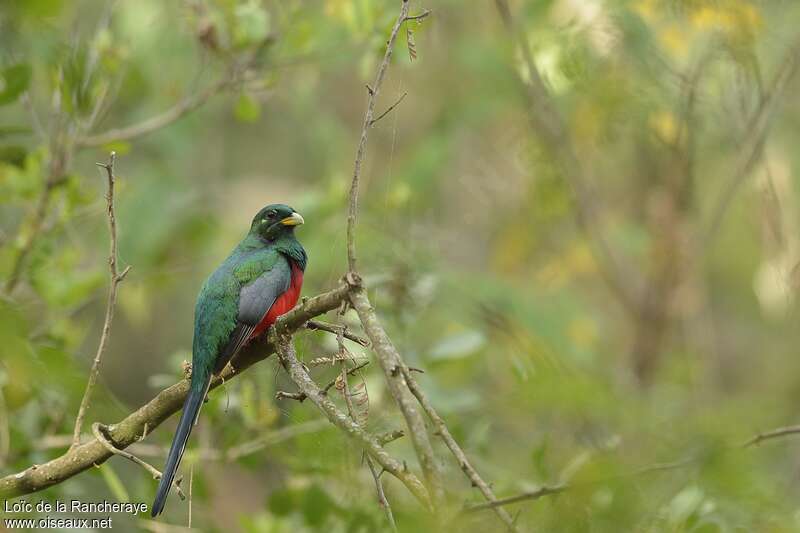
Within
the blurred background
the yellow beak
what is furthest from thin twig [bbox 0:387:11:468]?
the yellow beak

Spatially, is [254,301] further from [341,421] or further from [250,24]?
[341,421]

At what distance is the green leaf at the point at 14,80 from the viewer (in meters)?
3.30

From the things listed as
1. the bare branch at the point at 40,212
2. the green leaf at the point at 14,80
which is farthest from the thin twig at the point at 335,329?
the bare branch at the point at 40,212

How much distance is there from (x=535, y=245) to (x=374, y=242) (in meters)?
3.36

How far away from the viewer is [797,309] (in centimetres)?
537

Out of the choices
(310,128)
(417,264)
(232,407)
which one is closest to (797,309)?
(417,264)

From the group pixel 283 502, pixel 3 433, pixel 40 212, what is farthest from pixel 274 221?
pixel 3 433

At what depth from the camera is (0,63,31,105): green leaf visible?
3.30 metres

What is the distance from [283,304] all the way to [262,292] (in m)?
0.11

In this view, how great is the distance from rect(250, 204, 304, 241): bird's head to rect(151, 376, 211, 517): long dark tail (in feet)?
4.10

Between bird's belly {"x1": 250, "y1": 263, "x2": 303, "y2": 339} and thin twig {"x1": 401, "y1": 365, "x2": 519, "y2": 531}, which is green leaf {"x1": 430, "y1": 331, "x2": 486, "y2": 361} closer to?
bird's belly {"x1": 250, "y1": 263, "x2": 303, "y2": 339}

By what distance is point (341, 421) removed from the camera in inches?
78.6

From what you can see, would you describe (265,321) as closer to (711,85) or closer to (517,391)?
(517,391)

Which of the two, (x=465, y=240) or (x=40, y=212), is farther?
(x=465, y=240)
